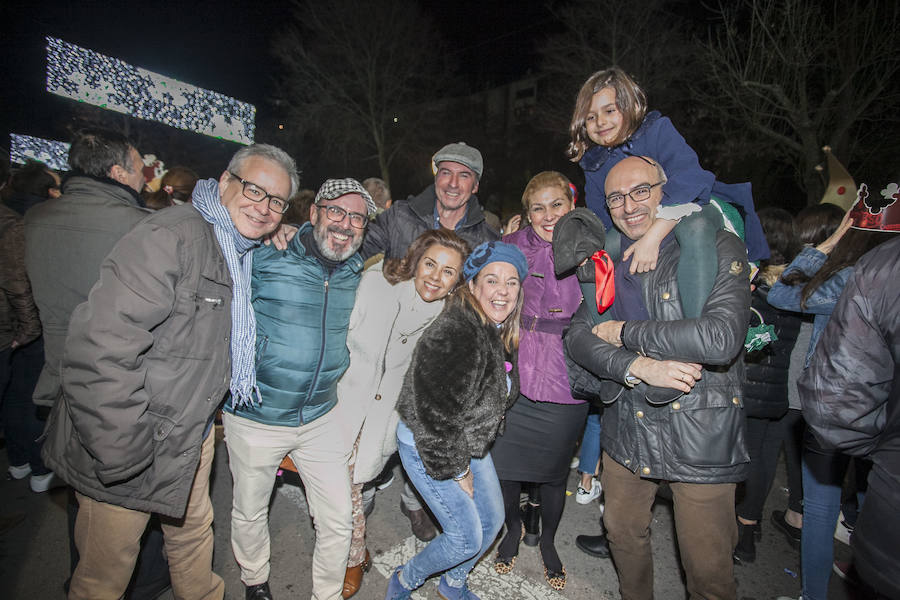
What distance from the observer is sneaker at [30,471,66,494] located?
3.52m

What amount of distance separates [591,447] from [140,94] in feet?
57.9

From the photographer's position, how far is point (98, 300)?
5.41 ft

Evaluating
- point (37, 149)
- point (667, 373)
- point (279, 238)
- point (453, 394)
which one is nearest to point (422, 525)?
point (453, 394)

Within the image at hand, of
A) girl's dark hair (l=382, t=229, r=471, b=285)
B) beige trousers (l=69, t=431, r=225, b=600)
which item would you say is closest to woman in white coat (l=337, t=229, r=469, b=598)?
girl's dark hair (l=382, t=229, r=471, b=285)

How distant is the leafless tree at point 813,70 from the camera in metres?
8.06

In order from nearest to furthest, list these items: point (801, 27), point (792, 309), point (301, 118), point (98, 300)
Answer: point (98, 300) → point (792, 309) → point (801, 27) → point (301, 118)

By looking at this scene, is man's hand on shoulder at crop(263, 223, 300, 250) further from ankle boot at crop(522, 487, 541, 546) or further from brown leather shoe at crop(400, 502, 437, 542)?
ankle boot at crop(522, 487, 541, 546)

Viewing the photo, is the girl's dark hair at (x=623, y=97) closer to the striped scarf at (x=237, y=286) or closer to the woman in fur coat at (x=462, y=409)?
the woman in fur coat at (x=462, y=409)

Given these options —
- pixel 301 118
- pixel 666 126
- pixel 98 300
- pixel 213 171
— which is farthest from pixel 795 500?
pixel 213 171

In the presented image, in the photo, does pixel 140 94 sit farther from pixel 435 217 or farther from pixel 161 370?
pixel 161 370

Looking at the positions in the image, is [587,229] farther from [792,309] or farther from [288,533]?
[288,533]

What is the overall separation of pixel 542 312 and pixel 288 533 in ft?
8.92

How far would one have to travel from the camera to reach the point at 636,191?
2135 mm

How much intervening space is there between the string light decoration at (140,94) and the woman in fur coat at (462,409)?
14.7 meters
